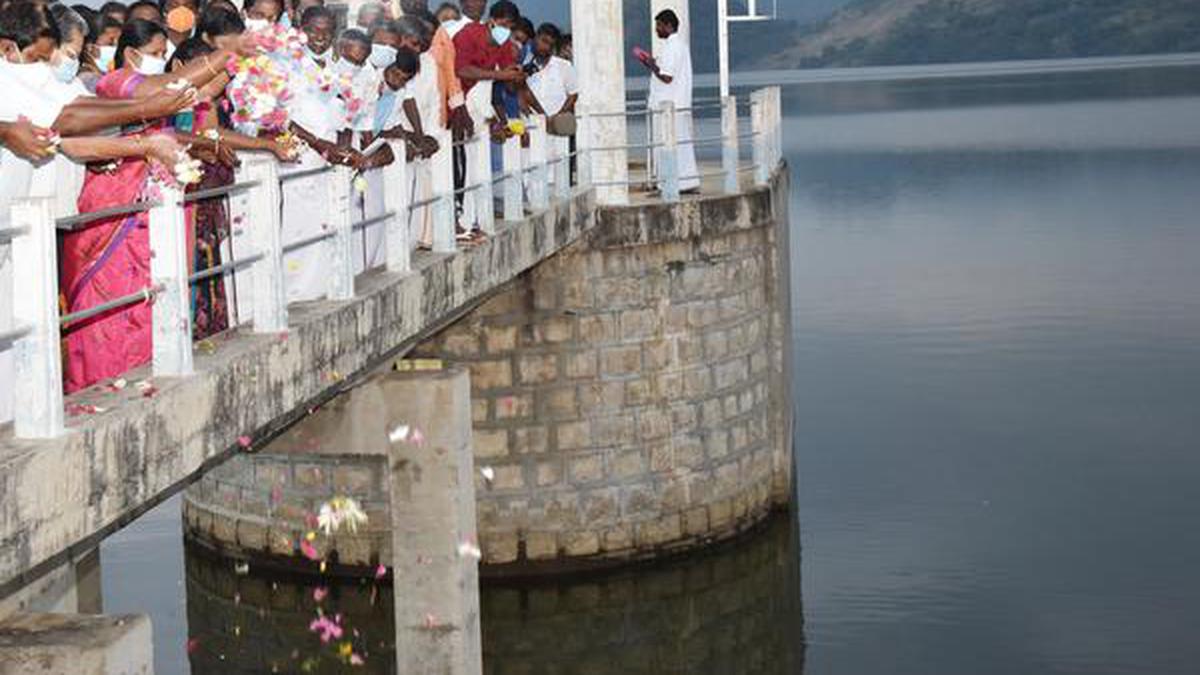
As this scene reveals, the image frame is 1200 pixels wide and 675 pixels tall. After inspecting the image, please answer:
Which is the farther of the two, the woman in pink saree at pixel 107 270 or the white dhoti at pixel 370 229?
the white dhoti at pixel 370 229

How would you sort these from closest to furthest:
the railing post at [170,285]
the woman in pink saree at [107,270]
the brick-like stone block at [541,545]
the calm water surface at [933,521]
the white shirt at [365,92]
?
1. the railing post at [170,285]
2. the woman in pink saree at [107,270]
3. the white shirt at [365,92]
4. the brick-like stone block at [541,545]
5. the calm water surface at [933,521]

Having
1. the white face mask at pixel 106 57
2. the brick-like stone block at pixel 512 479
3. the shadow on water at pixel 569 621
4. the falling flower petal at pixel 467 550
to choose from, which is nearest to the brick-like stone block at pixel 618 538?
the shadow on water at pixel 569 621

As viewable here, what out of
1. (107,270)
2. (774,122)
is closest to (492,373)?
(774,122)

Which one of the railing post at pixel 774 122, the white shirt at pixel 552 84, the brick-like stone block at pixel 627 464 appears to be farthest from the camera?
the railing post at pixel 774 122

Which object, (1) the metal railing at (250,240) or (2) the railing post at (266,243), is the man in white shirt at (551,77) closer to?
(1) the metal railing at (250,240)

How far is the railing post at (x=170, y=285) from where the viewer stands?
8.27m

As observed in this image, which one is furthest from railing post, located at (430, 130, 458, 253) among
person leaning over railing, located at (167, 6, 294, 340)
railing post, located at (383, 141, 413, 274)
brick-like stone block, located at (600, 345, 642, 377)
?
brick-like stone block, located at (600, 345, 642, 377)

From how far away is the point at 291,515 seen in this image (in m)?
19.2

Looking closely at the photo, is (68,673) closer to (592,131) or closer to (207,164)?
(207,164)

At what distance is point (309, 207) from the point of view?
11.1 metres

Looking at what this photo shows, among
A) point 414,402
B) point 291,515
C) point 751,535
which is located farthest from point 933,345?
point 414,402

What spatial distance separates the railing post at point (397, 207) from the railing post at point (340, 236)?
2.72ft

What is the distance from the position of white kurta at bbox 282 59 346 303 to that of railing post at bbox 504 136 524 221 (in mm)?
4070

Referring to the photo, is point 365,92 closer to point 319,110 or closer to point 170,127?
point 319,110
